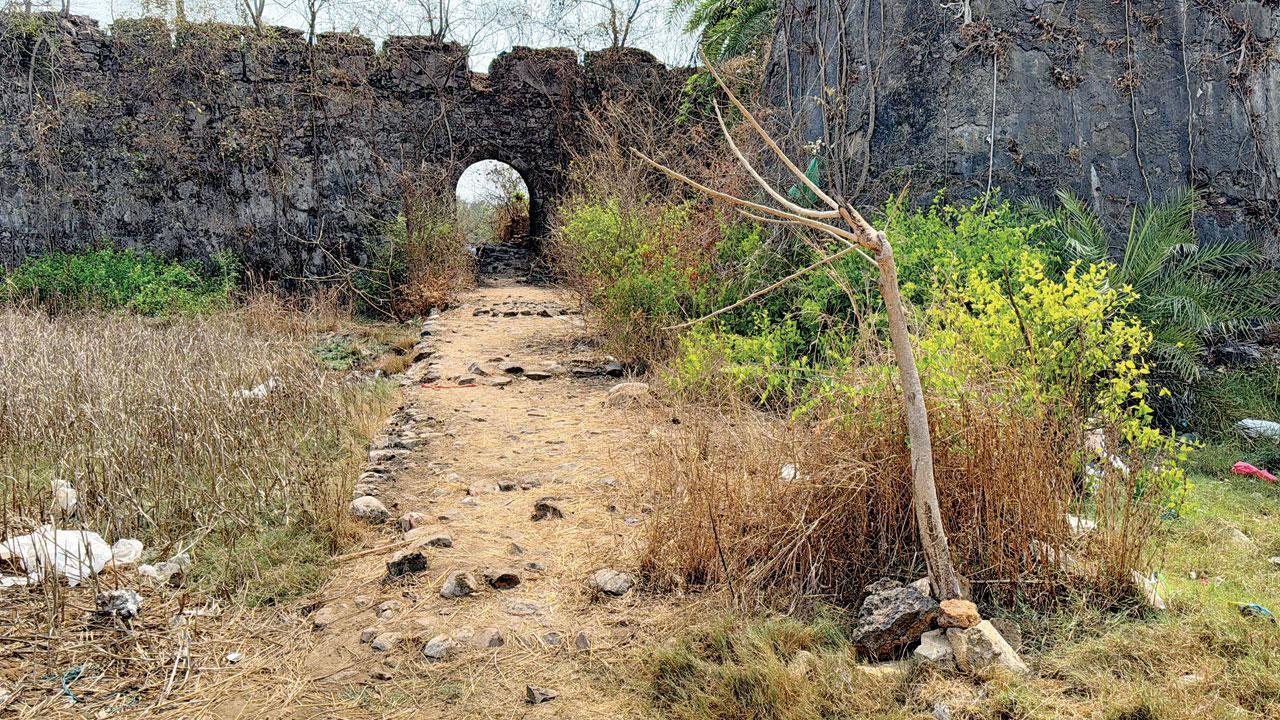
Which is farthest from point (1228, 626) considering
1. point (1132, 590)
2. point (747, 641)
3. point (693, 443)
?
point (693, 443)

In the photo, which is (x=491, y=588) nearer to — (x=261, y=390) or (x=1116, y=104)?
(x=261, y=390)

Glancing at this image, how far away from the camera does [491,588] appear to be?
9.71 ft

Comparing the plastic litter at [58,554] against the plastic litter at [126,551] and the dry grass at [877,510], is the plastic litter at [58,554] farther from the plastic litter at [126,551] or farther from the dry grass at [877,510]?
the dry grass at [877,510]

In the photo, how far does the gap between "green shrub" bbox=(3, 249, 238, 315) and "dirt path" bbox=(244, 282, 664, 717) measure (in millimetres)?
5939

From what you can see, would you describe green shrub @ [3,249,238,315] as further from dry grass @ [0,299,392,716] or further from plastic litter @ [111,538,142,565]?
plastic litter @ [111,538,142,565]

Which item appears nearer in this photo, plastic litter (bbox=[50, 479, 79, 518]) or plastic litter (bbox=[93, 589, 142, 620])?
plastic litter (bbox=[93, 589, 142, 620])

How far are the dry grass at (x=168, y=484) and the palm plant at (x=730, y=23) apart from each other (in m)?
8.09

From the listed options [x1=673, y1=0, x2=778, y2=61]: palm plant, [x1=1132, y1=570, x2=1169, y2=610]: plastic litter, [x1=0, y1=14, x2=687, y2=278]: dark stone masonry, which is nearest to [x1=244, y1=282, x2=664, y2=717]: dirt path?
[x1=1132, y1=570, x2=1169, y2=610]: plastic litter

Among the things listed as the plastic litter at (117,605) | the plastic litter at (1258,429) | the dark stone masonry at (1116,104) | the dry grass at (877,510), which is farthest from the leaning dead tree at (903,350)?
the dark stone masonry at (1116,104)

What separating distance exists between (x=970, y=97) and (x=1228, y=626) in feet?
13.9

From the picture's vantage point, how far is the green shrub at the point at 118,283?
32.2 feet

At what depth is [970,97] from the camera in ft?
18.6

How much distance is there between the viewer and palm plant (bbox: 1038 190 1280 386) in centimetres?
488

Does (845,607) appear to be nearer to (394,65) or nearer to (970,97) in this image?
(970,97)
